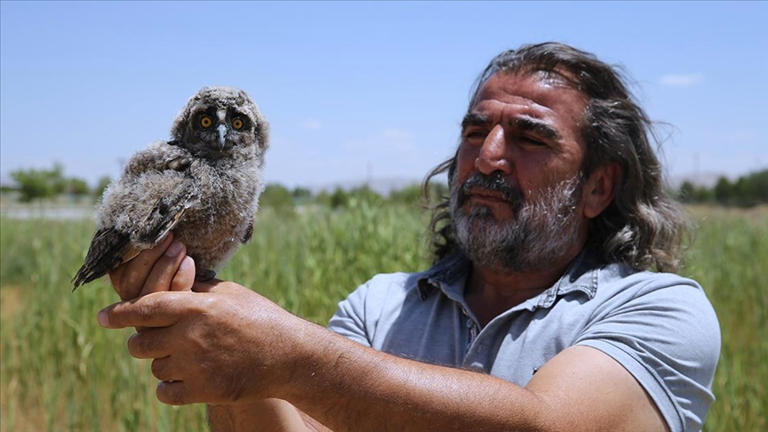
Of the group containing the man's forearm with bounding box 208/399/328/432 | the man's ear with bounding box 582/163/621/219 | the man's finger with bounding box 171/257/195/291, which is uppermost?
the man's ear with bounding box 582/163/621/219

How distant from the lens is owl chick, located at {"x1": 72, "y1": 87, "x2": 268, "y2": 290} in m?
1.62

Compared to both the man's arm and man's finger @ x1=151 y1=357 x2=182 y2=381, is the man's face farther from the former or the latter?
man's finger @ x1=151 y1=357 x2=182 y2=381

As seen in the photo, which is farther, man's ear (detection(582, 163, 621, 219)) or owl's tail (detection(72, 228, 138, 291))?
man's ear (detection(582, 163, 621, 219))

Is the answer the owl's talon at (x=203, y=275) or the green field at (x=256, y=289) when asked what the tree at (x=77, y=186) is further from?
the owl's talon at (x=203, y=275)

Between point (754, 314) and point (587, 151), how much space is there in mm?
4346

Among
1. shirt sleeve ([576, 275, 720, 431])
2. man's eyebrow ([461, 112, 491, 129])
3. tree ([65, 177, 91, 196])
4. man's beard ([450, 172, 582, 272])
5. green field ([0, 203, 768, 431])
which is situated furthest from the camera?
tree ([65, 177, 91, 196])

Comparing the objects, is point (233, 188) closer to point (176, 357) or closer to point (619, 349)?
point (176, 357)

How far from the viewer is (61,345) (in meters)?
4.88

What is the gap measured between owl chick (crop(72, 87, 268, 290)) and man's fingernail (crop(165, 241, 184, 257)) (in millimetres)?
31

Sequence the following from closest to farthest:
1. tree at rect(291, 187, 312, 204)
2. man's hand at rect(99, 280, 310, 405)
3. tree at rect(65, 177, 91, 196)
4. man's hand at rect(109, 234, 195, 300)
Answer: man's hand at rect(99, 280, 310, 405)
man's hand at rect(109, 234, 195, 300)
tree at rect(291, 187, 312, 204)
tree at rect(65, 177, 91, 196)

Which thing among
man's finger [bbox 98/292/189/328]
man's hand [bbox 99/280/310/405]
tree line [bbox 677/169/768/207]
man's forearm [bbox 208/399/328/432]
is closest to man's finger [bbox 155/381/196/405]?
man's hand [bbox 99/280/310/405]

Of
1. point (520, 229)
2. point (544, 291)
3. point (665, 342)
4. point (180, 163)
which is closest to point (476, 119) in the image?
point (520, 229)

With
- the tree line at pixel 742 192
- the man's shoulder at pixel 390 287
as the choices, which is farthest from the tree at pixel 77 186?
the tree line at pixel 742 192

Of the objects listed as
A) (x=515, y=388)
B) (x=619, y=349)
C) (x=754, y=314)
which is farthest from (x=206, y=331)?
(x=754, y=314)
